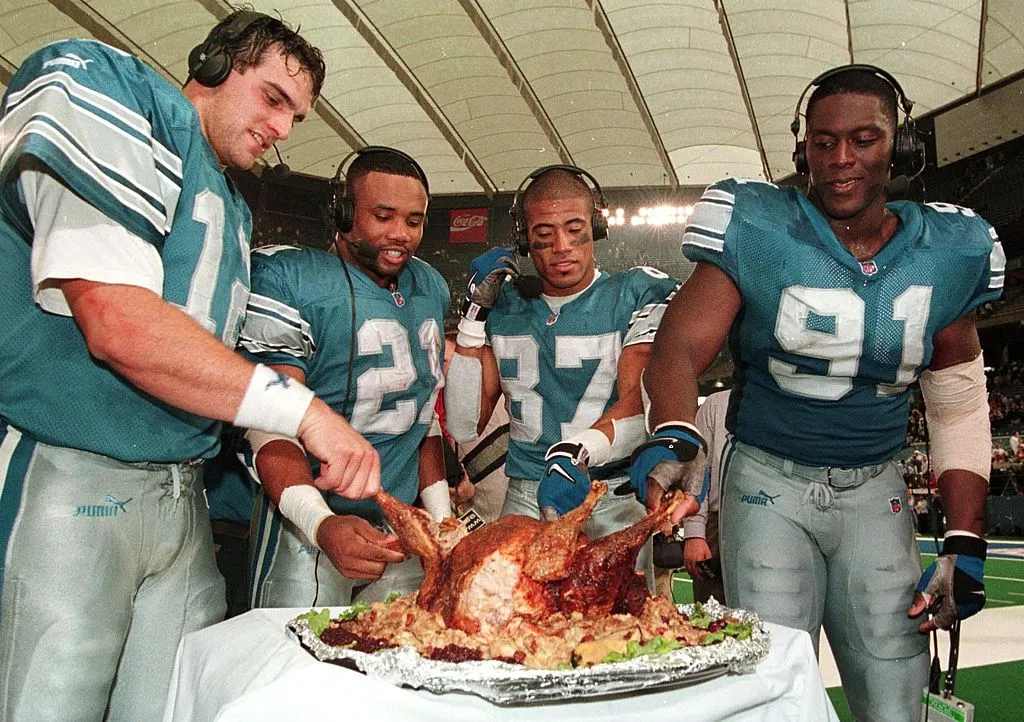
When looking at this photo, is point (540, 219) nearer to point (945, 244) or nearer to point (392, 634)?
point (945, 244)

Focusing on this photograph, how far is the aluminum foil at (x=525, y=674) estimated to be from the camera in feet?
3.45

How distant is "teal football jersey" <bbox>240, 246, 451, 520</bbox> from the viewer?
235 cm

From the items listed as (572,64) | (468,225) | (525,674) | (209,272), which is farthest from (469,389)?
(468,225)

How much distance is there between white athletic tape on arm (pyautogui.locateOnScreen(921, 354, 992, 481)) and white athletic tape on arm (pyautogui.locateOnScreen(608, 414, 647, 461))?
2.50 ft

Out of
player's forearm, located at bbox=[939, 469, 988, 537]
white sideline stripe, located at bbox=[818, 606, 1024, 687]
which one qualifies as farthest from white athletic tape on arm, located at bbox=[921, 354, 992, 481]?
white sideline stripe, located at bbox=[818, 606, 1024, 687]

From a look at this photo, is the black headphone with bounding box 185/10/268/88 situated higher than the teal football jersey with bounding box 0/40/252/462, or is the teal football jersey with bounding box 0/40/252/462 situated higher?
the black headphone with bounding box 185/10/268/88

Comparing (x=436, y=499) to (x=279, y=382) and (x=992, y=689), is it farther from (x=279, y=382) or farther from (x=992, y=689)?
(x=992, y=689)

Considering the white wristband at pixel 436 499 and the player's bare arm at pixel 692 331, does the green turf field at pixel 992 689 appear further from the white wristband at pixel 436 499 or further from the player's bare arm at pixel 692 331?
the player's bare arm at pixel 692 331

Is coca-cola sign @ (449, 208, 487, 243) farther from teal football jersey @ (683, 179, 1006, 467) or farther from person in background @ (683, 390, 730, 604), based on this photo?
teal football jersey @ (683, 179, 1006, 467)

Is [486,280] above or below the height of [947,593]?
above

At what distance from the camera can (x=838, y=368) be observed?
6.65 ft

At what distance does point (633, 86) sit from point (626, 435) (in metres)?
14.4

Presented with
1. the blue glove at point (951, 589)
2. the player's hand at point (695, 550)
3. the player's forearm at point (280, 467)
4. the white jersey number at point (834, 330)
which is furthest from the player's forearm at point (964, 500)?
the player's forearm at point (280, 467)

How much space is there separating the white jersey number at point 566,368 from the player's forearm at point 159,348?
1425 millimetres
